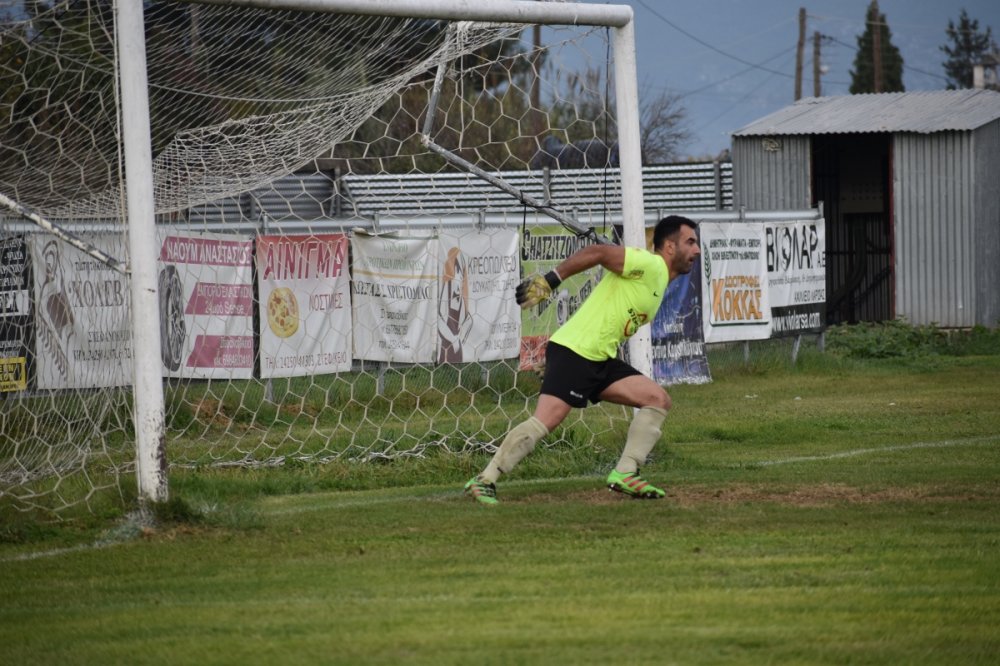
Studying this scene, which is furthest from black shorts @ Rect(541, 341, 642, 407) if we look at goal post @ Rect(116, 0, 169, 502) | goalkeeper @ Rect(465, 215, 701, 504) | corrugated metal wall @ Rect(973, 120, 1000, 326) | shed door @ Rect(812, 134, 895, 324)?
shed door @ Rect(812, 134, 895, 324)

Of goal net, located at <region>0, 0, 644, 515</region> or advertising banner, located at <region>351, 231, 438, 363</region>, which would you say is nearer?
goal net, located at <region>0, 0, 644, 515</region>

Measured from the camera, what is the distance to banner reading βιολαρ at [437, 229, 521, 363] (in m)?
14.5

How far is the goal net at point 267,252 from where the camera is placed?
32.4 feet

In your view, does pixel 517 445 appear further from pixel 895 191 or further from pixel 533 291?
pixel 895 191

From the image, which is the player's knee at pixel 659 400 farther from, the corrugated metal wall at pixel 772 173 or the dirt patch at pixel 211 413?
the corrugated metal wall at pixel 772 173

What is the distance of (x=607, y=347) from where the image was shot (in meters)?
9.44

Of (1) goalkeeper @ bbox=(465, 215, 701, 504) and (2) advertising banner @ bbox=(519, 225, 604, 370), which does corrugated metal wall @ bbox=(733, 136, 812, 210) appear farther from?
(1) goalkeeper @ bbox=(465, 215, 701, 504)

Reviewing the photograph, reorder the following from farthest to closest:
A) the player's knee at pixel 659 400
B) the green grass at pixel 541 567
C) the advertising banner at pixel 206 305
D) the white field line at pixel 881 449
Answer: the advertising banner at pixel 206 305, the white field line at pixel 881 449, the player's knee at pixel 659 400, the green grass at pixel 541 567

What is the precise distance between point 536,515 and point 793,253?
1301cm

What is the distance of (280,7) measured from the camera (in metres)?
9.63

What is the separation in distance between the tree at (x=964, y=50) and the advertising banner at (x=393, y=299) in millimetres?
122157

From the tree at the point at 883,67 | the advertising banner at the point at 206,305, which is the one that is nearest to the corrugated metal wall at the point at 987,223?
the advertising banner at the point at 206,305

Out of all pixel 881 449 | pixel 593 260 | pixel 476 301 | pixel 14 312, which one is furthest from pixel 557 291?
pixel 593 260

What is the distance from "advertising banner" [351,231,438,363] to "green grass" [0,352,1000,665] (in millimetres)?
2495
